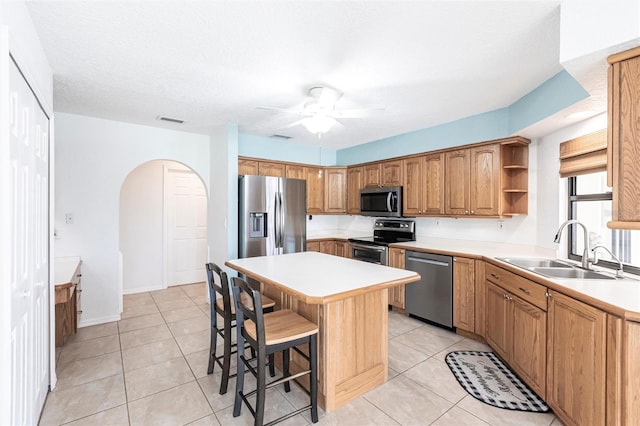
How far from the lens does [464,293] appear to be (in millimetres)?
3268

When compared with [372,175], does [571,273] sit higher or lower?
lower

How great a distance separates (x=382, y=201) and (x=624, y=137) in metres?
3.09

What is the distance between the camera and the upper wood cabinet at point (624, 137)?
4.86ft

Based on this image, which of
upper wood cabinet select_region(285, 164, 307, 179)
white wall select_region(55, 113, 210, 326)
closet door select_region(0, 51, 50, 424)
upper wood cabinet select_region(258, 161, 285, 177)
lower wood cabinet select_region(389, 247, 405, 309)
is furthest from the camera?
upper wood cabinet select_region(285, 164, 307, 179)

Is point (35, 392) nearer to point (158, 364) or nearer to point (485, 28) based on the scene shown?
point (158, 364)

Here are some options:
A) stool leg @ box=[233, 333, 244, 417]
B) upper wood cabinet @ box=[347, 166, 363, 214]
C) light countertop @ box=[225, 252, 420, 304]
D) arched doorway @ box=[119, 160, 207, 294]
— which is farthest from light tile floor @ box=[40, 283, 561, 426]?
upper wood cabinet @ box=[347, 166, 363, 214]

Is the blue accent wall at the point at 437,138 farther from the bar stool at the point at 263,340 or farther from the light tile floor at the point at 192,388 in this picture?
the bar stool at the point at 263,340

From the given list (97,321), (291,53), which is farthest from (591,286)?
(97,321)

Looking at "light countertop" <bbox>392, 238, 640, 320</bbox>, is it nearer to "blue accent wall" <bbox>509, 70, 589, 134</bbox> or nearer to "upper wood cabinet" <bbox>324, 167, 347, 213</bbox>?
"blue accent wall" <bbox>509, 70, 589, 134</bbox>

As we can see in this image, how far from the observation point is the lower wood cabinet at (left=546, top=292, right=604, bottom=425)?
1610mm

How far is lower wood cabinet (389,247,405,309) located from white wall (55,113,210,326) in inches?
138

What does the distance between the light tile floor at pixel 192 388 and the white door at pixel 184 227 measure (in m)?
1.93

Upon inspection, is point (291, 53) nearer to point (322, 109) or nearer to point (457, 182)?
point (322, 109)

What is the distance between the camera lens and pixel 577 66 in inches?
66.2
